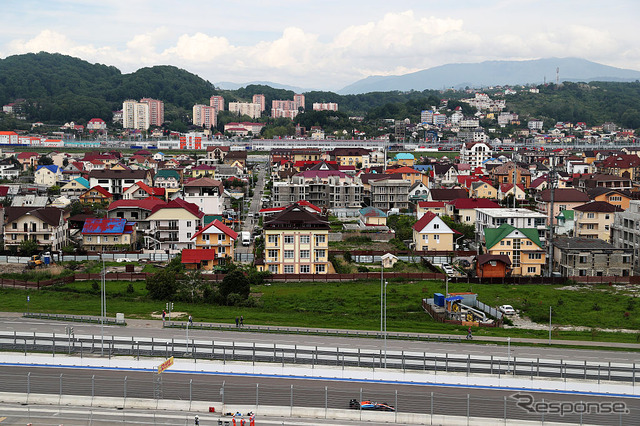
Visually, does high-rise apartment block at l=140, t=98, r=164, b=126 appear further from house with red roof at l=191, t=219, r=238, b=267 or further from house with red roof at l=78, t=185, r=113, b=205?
house with red roof at l=191, t=219, r=238, b=267

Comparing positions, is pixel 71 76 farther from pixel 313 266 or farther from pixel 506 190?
pixel 313 266

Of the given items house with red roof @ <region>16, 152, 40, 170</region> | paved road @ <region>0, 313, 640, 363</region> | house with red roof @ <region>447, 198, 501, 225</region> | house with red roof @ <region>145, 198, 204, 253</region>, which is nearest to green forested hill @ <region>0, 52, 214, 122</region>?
house with red roof @ <region>16, 152, 40, 170</region>

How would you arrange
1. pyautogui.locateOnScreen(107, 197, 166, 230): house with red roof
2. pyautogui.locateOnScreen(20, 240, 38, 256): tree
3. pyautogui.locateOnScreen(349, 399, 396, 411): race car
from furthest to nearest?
pyautogui.locateOnScreen(107, 197, 166, 230): house with red roof → pyautogui.locateOnScreen(20, 240, 38, 256): tree → pyautogui.locateOnScreen(349, 399, 396, 411): race car

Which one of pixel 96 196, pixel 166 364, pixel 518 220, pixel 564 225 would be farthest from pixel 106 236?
pixel 564 225

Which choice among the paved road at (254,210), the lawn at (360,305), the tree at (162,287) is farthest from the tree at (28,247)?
the tree at (162,287)

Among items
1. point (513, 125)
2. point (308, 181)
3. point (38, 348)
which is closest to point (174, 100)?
point (513, 125)

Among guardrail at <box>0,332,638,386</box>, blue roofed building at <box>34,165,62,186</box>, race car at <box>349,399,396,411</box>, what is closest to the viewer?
race car at <box>349,399,396,411</box>

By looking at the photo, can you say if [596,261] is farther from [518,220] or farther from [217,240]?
[217,240]
